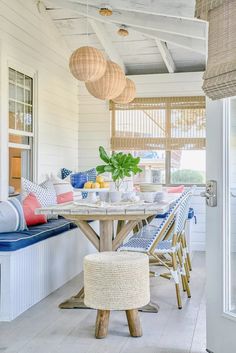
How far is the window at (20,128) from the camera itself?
569cm

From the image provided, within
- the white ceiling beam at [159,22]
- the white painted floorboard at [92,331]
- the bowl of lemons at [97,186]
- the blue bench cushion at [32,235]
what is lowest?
the white painted floorboard at [92,331]

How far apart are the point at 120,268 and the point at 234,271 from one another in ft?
2.82

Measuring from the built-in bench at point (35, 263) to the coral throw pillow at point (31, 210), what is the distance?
92 millimetres

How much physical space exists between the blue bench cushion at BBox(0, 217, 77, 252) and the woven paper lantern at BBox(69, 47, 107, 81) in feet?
5.19

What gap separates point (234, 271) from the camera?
252cm

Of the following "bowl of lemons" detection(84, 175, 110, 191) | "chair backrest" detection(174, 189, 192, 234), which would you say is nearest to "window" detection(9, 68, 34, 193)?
"bowl of lemons" detection(84, 175, 110, 191)

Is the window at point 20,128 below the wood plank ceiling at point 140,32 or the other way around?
below

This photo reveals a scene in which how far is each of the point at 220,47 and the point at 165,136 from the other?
16.7 feet

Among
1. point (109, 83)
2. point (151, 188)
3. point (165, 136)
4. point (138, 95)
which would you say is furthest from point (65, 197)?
point (138, 95)

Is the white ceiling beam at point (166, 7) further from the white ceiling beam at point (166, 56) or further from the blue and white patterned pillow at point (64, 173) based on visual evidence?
the blue and white patterned pillow at point (64, 173)

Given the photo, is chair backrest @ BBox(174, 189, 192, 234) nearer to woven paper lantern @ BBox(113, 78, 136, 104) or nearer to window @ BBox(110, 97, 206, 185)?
woven paper lantern @ BBox(113, 78, 136, 104)

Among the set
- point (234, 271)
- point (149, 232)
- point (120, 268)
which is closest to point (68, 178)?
point (149, 232)

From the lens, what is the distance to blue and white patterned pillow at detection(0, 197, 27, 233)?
12.6ft

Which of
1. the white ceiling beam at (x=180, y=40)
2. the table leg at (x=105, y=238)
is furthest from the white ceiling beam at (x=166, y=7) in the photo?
the table leg at (x=105, y=238)
